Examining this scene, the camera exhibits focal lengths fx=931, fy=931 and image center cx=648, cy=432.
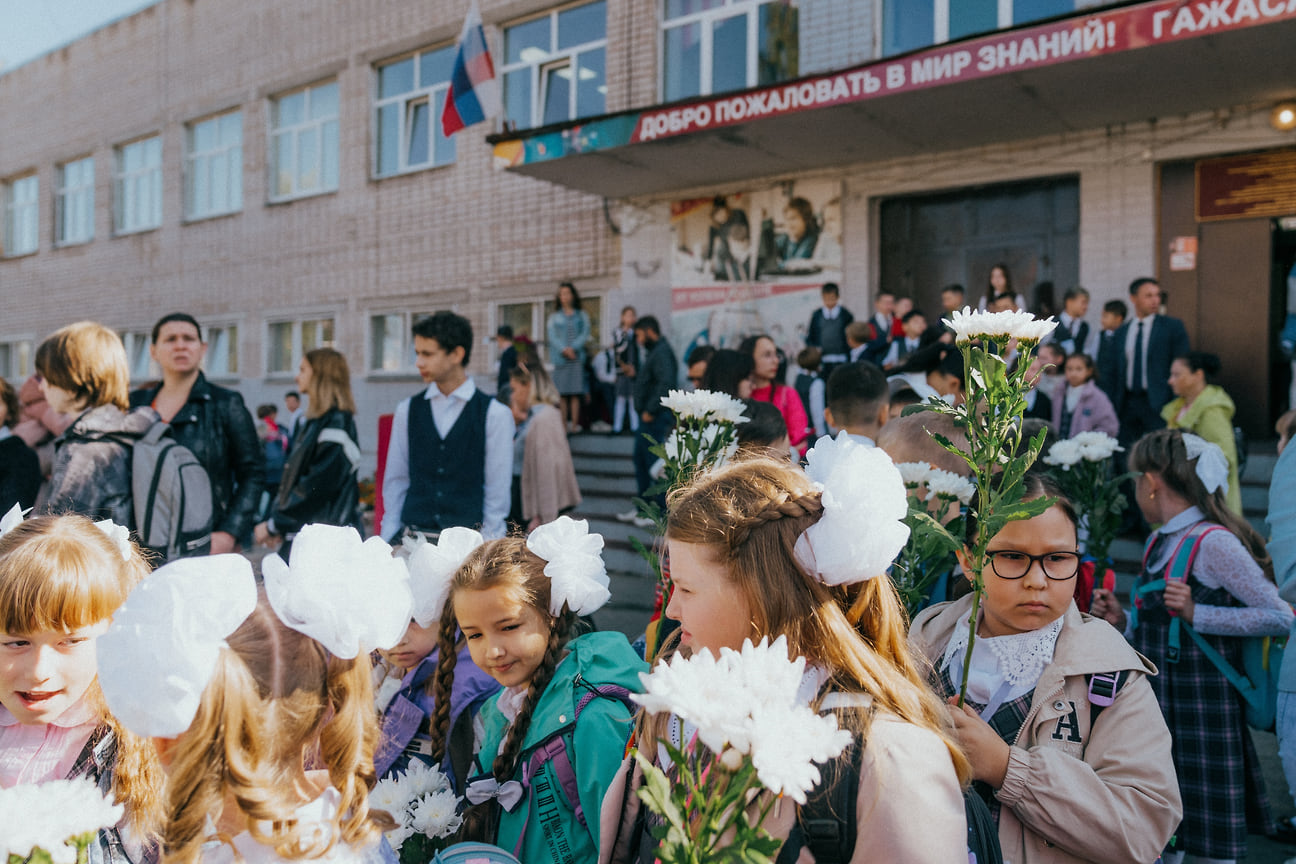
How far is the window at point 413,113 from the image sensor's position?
14.8 metres

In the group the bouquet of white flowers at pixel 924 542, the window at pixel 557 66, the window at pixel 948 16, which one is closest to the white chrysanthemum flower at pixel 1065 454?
the bouquet of white flowers at pixel 924 542

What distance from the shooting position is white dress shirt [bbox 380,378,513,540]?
4586mm

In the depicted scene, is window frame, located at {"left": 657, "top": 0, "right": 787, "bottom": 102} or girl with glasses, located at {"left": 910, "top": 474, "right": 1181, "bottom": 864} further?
window frame, located at {"left": 657, "top": 0, "right": 787, "bottom": 102}

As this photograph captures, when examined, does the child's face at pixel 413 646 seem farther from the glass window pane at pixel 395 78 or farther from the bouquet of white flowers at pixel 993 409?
the glass window pane at pixel 395 78

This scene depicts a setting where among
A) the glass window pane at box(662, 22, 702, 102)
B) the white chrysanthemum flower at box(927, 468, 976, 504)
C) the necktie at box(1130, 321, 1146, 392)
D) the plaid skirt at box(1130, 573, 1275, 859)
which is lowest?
the plaid skirt at box(1130, 573, 1275, 859)

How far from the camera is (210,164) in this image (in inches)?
722

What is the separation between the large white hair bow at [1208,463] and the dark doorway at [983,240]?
6263 mm

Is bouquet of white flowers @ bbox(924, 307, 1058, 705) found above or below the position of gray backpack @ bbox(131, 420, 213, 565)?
above

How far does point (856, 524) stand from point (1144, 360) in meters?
7.30

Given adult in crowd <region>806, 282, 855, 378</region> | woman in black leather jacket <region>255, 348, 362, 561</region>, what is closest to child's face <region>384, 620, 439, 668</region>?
woman in black leather jacket <region>255, 348, 362, 561</region>

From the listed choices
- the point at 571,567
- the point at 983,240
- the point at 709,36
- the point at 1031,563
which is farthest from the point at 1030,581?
the point at 709,36

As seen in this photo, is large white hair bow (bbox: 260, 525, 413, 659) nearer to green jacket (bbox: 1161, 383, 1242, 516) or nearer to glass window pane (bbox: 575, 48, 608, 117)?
green jacket (bbox: 1161, 383, 1242, 516)

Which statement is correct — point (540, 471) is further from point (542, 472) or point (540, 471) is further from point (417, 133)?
point (417, 133)

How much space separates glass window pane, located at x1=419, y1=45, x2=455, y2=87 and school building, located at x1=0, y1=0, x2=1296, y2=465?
0.07 meters
